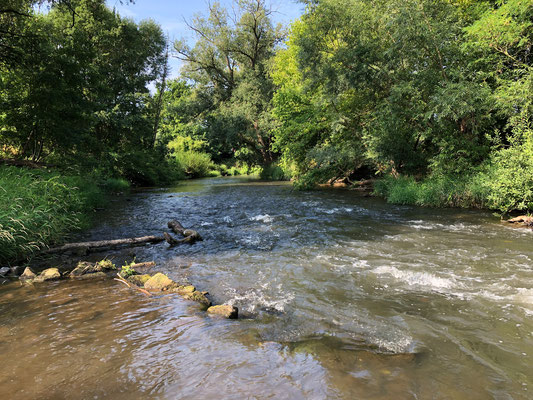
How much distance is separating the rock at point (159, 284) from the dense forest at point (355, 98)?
3339 mm

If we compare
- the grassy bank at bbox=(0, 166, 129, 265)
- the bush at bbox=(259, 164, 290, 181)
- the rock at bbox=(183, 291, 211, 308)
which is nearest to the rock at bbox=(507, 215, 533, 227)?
the rock at bbox=(183, 291, 211, 308)

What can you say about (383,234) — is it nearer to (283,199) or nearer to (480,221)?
(480,221)

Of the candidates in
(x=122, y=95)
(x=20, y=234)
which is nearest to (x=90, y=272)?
(x=20, y=234)

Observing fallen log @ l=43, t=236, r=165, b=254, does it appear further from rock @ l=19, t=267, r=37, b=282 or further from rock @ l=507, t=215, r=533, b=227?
rock @ l=507, t=215, r=533, b=227

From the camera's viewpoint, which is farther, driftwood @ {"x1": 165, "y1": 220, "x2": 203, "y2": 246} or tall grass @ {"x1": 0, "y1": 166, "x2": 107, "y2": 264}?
driftwood @ {"x1": 165, "y1": 220, "x2": 203, "y2": 246}

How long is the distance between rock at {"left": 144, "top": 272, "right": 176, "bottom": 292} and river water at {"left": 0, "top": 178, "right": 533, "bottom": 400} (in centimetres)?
30

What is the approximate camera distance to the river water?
290 cm

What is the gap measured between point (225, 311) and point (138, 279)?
2.18 meters

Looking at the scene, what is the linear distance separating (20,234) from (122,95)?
2272 cm

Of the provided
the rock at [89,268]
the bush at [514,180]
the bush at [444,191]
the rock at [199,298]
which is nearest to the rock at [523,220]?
the bush at [514,180]

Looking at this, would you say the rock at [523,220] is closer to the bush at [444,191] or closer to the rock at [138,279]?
the bush at [444,191]

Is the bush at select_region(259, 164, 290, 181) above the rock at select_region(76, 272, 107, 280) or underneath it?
above

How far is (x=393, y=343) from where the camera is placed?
11.9ft

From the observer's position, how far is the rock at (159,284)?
5.33m
